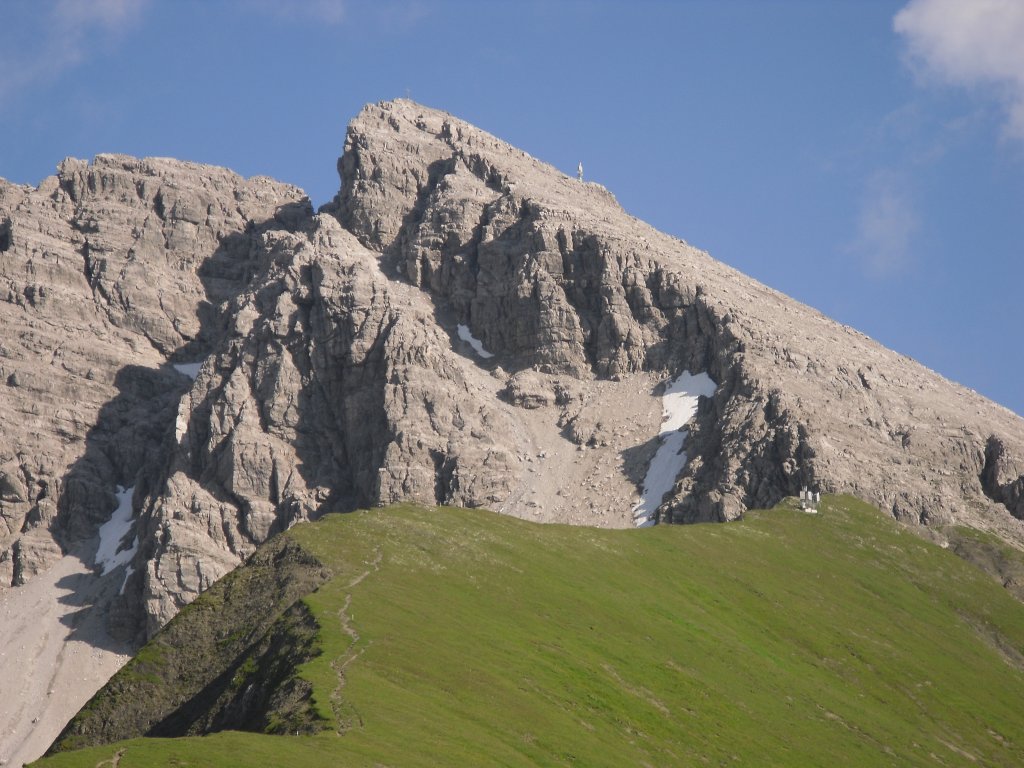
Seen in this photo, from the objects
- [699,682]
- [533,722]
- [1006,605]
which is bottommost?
[533,722]

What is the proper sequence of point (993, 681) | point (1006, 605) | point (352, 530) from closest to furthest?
point (352, 530) → point (993, 681) → point (1006, 605)

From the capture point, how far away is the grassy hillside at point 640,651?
87.5 meters

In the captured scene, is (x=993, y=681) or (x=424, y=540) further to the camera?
(x=993, y=681)

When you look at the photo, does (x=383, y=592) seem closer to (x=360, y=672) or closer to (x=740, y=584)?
(x=360, y=672)

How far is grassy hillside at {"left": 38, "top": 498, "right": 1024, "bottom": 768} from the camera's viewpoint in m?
87.5

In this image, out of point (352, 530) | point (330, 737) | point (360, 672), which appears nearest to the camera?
point (330, 737)

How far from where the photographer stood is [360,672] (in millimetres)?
91688

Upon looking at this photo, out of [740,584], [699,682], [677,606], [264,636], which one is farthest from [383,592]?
[740,584]

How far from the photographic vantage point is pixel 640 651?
128375mm

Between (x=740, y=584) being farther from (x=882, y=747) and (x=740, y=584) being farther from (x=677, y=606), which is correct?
(x=882, y=747)

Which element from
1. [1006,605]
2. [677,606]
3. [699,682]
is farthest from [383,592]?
[1006,605]

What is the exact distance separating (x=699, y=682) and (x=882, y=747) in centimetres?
1872

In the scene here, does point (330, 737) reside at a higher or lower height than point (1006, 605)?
lower

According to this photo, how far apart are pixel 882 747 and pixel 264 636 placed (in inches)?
2309
